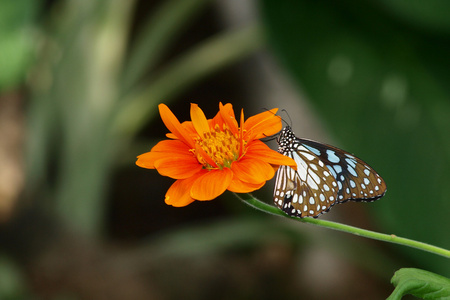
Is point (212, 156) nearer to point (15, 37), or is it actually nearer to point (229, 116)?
point (229, 116)

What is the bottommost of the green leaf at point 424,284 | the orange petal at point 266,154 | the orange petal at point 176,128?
the green leaf at point 424,284

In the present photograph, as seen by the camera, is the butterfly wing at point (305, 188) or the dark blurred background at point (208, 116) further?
the dark blurred background at point (208, 116)

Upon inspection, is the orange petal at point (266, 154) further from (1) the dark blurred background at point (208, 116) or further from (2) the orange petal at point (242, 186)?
(1) the dark blurred background at point (208, 116)

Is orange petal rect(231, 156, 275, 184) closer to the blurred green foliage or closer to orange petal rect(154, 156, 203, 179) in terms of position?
orange petal rect(154, 156, 203, 179)

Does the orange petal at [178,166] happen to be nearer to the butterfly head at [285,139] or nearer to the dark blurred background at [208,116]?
the butterfly head at [285,139]

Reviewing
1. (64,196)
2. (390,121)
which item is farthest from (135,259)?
(390,121)

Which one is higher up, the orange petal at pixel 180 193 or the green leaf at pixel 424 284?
the orange petal at pixel 180 193

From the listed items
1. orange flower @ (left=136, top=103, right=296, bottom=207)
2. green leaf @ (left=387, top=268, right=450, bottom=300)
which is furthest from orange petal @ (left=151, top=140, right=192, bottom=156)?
green leaf @ (left=387, top=268, right=450, bottom=300)

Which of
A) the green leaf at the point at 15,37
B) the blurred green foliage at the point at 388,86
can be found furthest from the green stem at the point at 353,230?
the green leaf at the point at 15,37
